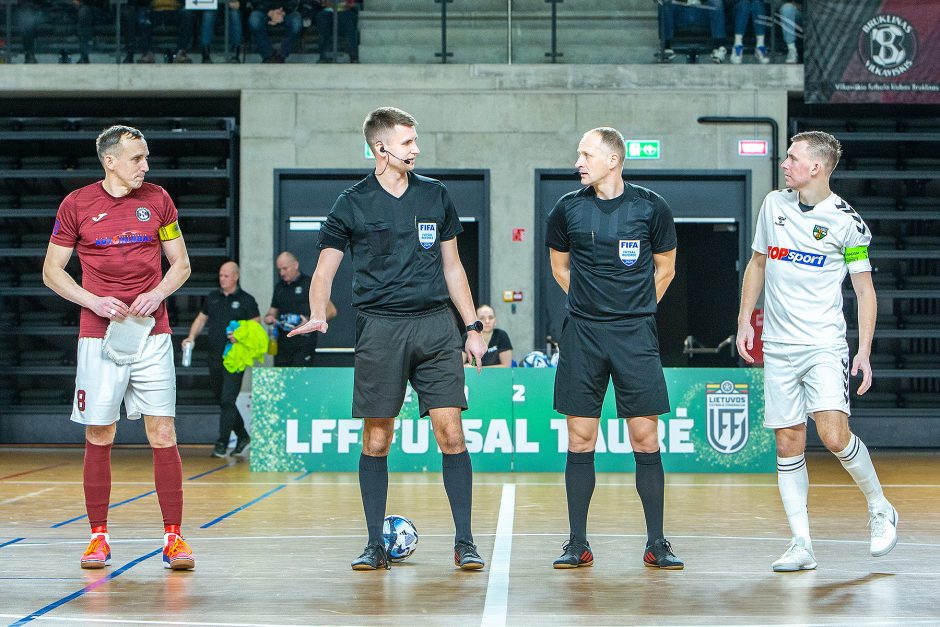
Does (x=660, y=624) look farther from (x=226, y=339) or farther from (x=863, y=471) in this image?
(x=226, y=339)

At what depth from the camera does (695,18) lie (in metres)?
14.1

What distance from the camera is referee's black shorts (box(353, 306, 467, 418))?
17.4ft

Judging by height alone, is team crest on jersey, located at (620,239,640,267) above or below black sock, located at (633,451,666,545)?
above

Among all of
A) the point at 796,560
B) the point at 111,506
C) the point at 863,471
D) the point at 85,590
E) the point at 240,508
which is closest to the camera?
the point at 85,590

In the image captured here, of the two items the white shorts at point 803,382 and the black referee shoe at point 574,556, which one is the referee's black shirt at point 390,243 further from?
the white shorts at point 803,382

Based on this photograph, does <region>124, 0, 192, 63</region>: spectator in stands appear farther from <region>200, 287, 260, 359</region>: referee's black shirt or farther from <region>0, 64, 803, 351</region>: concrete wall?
<region>200, 287, 260, 359</region>: referee's black shirt

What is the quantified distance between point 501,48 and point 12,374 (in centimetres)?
724

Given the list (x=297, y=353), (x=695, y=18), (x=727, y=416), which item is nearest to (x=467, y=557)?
(x=727, y=416)

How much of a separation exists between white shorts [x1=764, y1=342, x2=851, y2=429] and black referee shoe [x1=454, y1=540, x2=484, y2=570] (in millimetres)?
1512

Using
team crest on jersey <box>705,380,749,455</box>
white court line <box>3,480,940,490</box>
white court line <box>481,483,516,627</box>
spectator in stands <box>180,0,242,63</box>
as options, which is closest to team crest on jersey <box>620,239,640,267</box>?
white court line <box>481,483,516,627</box>

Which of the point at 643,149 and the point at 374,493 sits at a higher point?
the point at 643,149

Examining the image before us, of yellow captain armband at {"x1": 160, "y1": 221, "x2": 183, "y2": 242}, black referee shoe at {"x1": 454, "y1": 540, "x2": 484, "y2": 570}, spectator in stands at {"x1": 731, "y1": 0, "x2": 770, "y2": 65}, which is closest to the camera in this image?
black referee shoe at {"x1": 454, "y1": 540, "x2": 484, "y2": 570}

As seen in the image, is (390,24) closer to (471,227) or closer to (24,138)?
(471,227)

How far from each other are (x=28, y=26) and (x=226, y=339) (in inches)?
197
